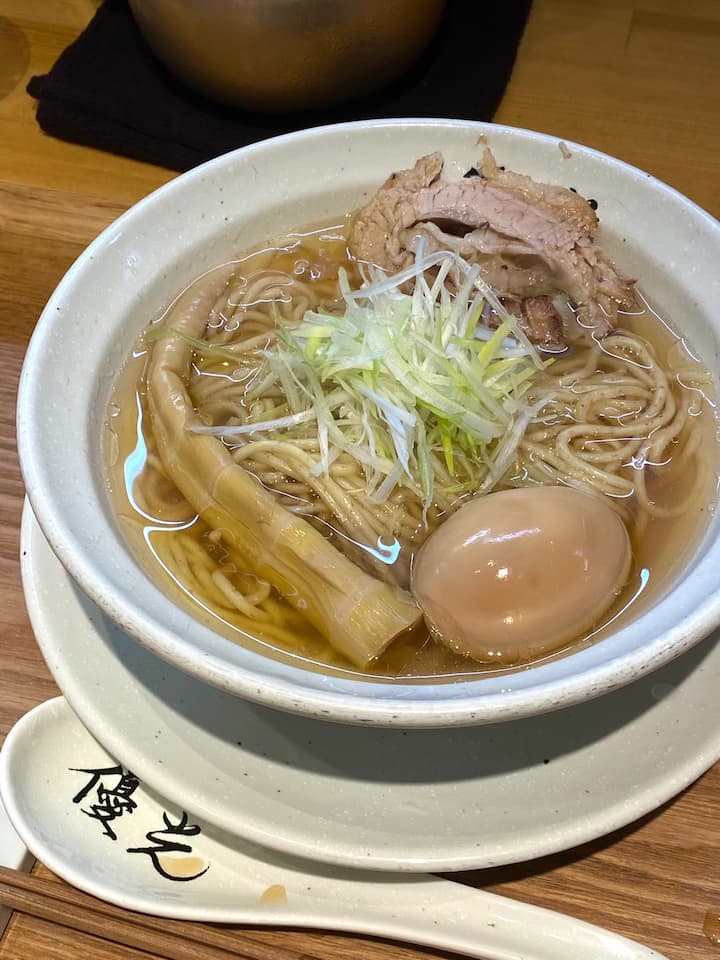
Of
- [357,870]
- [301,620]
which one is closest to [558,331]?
[301,620]

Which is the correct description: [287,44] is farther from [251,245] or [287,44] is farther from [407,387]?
[407,387]

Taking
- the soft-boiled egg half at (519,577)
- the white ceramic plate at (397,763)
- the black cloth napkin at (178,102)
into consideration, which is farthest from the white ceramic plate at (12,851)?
the black cloth napkin at (178,102)

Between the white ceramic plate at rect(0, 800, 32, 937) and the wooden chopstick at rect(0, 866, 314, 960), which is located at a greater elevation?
the wooden chopstick at rect(0, 866, 314, 960)

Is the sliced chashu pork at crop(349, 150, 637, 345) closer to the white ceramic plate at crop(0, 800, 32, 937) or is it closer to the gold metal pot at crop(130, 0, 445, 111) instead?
the gold metal pot at crop(130, 0, 445, 111)

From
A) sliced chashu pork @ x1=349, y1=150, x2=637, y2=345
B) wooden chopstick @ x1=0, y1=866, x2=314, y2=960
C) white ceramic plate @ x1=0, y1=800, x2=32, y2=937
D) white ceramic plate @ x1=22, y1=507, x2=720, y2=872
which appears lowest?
white ceramic plate @ x1=0, y1=800, x2=32, y2=937

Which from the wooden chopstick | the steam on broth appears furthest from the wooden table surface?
the steam on broth
